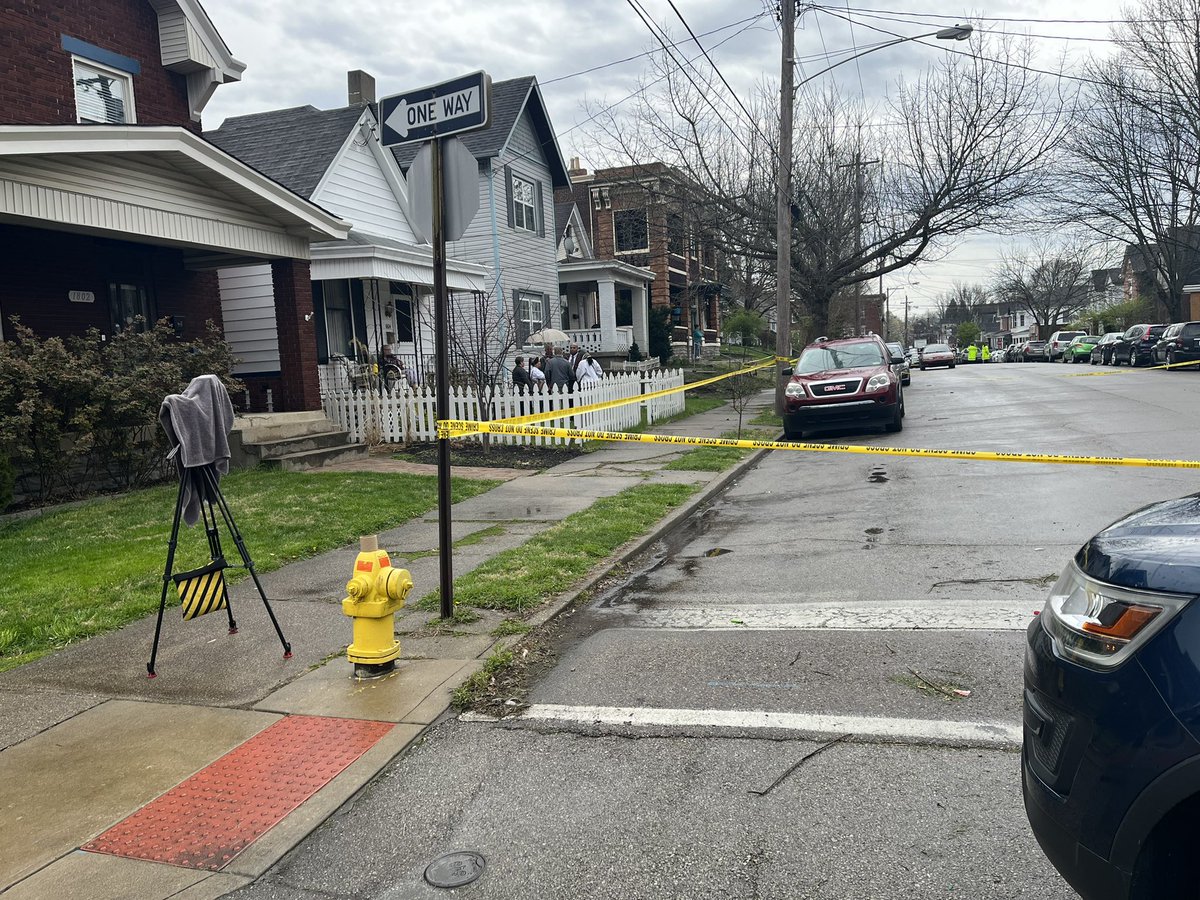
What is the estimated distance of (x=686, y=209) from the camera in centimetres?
2647

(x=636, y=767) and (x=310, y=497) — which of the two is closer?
(x=636, y=767)

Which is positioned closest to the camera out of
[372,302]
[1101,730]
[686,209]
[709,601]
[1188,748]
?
[1188,748]

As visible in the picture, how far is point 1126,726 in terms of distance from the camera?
1.97m

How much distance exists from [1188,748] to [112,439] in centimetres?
1122

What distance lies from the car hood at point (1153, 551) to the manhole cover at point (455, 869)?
2.15 metres

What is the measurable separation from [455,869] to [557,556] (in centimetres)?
415

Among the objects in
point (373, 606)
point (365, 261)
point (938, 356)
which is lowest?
point (373, 606)

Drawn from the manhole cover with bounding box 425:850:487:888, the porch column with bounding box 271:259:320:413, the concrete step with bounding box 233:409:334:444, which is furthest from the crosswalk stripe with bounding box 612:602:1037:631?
the porch column with bounding box 271:259:320:413

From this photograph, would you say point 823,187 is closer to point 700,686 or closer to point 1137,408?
point 1137,408

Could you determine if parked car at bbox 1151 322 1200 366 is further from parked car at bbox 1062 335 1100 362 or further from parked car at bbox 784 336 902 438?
parked car at bbox 784 336 902 438

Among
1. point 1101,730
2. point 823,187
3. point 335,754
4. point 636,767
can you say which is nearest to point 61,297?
point 335,754

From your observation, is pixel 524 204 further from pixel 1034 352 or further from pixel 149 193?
pixel 1034 352

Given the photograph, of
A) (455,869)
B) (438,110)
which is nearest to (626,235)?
(438,110)

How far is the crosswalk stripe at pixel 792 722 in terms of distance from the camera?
3.72 m
